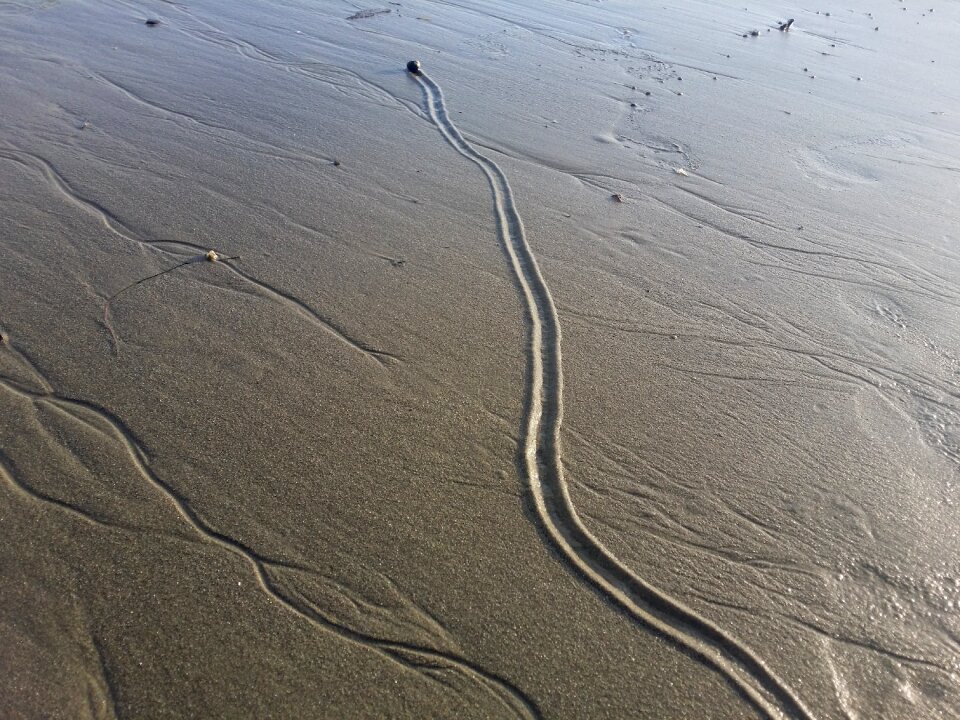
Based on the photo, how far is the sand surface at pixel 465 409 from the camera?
8.19 feet

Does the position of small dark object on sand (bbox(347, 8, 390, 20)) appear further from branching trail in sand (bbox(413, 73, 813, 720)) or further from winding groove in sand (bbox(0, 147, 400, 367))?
branching trail in sand (bbox(413, 73, 813, 720))

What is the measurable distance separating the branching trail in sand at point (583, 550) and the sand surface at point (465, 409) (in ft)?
0.05

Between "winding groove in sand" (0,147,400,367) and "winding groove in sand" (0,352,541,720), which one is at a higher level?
"winding groove in sand" (0,147,400,367)

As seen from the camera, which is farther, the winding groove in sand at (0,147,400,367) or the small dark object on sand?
the small dark object on sand

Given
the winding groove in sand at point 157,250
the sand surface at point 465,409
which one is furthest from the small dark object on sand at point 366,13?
the winding groove in sand at point 157,250

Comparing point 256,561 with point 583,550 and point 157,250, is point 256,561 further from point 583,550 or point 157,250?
point 157,250

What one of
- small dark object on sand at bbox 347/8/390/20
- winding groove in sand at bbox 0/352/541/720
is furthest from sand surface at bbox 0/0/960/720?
small dark object on sand at bbox 347/8/390/20

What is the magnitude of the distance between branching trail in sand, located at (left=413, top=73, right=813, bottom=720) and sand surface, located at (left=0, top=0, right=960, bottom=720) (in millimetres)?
15

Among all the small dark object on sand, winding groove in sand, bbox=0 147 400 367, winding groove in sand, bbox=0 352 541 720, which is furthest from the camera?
the small dark object on sand

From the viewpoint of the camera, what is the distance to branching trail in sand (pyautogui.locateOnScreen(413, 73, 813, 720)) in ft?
8.21

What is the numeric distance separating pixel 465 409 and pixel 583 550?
990 mm

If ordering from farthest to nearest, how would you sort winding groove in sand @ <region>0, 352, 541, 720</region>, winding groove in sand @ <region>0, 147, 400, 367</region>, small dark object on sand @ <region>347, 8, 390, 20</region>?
small dark object on sand @ <region>347, 8, 390, 20</region>
winding groove in sand @ <region>0, 147, 400, 367</region>
winding groove in sand @ <region>0, 352, 541, 720</region>

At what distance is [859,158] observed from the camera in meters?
6.68

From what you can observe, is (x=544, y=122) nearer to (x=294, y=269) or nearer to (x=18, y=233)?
(x=294, y=269)
